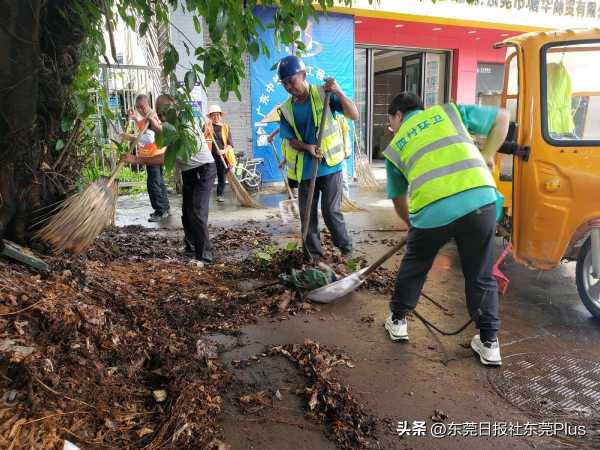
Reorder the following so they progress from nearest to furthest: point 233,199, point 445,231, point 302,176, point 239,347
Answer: point 445,231
point 239,347
point 302,176
point 233,199

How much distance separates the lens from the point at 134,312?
3283 mm

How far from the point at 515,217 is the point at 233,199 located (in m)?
6.41

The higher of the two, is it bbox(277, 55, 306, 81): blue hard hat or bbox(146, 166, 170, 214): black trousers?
bbox(277, 55, 306, 81): blue hard hat

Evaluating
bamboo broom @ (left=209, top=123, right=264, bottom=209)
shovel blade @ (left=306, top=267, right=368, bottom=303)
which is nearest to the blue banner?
bamboo broom @ (left=209, top=123, right=264, bottom=209)

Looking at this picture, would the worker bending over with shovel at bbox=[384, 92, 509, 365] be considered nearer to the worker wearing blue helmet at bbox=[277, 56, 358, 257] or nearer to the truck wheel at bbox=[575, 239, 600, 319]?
the truck wheel at bbox=[575, 239, 600, 319]

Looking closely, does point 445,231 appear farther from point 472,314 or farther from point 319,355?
point 319,355

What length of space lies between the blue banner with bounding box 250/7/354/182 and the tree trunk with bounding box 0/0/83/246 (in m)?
6.76

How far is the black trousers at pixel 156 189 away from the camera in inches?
285

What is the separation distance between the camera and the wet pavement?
2342mm

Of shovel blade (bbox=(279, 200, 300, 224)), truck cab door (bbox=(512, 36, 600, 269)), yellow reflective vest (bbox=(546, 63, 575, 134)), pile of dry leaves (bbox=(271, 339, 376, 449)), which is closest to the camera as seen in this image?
pile of dry leaves (bbox=(271, 339, 376, 449))

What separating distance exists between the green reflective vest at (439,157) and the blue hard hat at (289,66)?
1701 millimetres

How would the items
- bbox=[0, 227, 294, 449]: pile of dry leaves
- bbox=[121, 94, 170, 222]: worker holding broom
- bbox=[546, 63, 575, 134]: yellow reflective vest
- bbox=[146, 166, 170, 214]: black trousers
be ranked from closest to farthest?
1. bbox=[0, 227, 294, 449]: pile of dry leaves
2. bbox=[546, 63, 575, 134]: yellow reflective vest
3. bbox=[121, 94, 170, 222]: worker holding broom
4. bbox=[146, 166, 170, 214]: black trousers

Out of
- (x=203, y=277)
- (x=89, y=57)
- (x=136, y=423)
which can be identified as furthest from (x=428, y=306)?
(x=89, y=57)

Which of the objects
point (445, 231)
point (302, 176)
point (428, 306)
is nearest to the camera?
point (445, 231)
